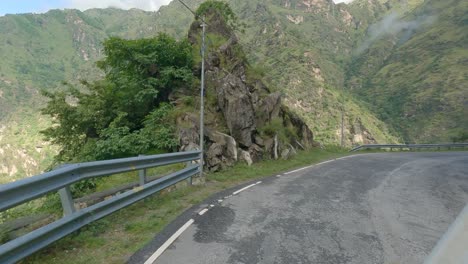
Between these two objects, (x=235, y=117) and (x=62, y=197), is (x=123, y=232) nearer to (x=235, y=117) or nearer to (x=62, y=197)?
(x=62, y=197)

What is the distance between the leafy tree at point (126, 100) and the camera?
619 inches

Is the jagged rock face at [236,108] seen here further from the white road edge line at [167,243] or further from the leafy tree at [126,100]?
the white road edge line at [167,243]

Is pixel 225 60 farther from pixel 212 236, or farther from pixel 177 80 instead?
pixel 212 236

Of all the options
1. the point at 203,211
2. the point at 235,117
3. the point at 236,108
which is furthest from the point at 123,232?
the point at 236,108

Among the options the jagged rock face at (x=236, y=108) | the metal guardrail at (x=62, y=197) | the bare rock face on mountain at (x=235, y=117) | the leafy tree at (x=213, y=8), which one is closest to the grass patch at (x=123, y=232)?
the metal guardrail at (x=62, y=197)

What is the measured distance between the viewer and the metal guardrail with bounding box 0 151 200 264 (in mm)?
4066

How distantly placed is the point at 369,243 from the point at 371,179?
7298 mm

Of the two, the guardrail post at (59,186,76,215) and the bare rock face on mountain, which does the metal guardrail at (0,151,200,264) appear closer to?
the guardrail post at (59,186,76,215)

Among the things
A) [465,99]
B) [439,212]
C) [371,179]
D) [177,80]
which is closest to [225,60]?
[177,80]

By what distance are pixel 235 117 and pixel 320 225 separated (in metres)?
11.6

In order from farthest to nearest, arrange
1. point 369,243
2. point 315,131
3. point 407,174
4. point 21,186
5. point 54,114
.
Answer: point 315,131
point 54,114
point 407,174
point 369,243
point 21,186

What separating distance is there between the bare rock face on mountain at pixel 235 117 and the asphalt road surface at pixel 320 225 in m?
4.93

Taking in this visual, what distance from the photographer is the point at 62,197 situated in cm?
524

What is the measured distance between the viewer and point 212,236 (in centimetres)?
589
